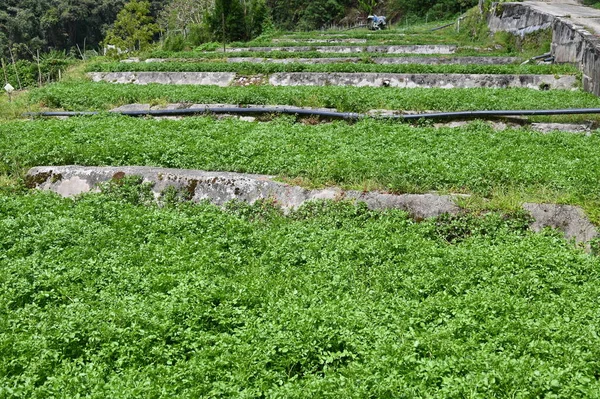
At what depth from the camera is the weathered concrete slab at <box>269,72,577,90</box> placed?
1770cm

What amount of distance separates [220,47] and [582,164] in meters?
30.2

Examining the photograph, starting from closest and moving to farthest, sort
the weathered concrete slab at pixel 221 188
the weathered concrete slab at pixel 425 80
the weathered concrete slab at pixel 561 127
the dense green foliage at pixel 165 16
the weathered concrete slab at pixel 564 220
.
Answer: the weathered concrete slab at pixel 564 220 < the weathered concrete slab at pixel 221 188 < the weathered concrete slab at pixel 561 127 < the weathered concrete slab at pixel 425 80 < the dense green foliage at pixel 165 16

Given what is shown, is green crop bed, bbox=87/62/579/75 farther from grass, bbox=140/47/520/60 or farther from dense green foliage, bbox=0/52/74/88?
dense green foliage, bbox=0/52/74/88

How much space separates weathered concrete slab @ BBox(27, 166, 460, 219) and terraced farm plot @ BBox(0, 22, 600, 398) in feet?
0.15

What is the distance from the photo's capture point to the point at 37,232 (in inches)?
334

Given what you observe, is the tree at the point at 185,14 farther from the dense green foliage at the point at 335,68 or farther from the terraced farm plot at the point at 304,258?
the terraced farm plot at the point at 304,258

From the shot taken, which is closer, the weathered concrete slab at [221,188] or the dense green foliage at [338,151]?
the weathered concrete slab at [221,188]

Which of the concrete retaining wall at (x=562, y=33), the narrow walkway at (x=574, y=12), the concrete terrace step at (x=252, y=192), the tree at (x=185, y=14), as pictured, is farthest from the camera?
the tree at (x=185, y=14)

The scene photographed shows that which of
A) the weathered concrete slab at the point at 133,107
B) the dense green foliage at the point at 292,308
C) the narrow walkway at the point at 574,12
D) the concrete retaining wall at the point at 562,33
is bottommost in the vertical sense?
the dense green foliage at the point at 292,308

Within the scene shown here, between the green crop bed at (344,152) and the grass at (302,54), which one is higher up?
the green crop bed at (344,152)

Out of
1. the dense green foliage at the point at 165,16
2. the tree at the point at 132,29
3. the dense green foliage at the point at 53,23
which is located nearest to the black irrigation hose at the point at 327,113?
the tree at the point at 132,29

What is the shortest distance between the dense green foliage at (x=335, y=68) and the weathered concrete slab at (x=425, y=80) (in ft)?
1.72

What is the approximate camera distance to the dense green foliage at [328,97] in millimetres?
14367

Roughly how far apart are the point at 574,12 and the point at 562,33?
16.5 ft
